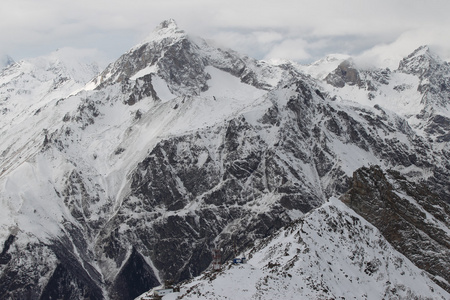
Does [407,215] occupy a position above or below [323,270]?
below

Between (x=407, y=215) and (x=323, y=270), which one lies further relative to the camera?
(x=407, y=215)

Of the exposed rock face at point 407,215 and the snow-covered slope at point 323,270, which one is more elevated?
the snow-covered slope at point 323,270

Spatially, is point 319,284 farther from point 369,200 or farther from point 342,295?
point 369,200

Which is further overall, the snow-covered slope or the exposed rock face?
the exposed rock face

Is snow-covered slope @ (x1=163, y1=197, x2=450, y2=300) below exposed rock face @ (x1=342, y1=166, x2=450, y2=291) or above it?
above

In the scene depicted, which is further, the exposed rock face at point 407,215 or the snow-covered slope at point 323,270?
the exposed rock face at point 407,215
